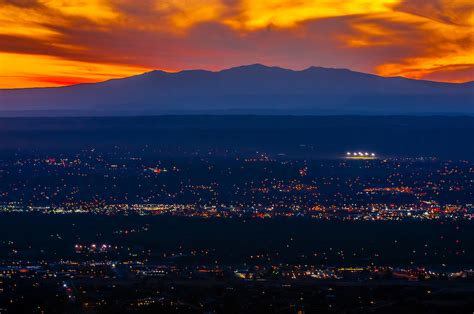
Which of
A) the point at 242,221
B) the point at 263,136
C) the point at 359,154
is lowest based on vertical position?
the point at 242,221

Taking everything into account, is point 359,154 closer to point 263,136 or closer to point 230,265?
point 263,136

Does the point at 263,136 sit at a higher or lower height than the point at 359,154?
higher

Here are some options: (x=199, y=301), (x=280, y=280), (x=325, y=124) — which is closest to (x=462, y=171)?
(x=325, y=124)

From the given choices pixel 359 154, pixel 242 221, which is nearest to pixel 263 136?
pixel 359 154

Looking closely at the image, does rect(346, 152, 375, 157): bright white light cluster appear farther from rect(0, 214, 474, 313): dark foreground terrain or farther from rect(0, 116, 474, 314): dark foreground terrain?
rect(0, 214, 474, 313): dark foreground terrain

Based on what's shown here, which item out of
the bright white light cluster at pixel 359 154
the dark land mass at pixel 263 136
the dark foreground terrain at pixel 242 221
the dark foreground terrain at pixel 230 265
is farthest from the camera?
the dark land mass at pixel 263 136

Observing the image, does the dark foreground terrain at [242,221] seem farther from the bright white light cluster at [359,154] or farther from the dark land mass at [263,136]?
the dark land mass at [263,136]

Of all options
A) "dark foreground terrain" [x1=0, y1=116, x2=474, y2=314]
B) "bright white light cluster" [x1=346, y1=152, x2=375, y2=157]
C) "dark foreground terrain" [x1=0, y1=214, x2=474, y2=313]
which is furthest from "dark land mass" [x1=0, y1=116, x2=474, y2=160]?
"dark foreground terrain" [x1=0, y1=214, x2=474, y2=313]

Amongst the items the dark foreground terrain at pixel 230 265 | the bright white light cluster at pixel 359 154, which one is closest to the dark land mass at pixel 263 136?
the bright white light cluster at pixel 359 154

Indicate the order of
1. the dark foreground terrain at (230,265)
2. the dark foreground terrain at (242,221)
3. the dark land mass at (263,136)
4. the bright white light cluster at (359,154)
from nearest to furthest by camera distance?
the dark foreground terrain at (230,265) < the dark foreground terrain at (242,221) < the bright white light cluster at (359,154) < the dark land mass at (263,136)

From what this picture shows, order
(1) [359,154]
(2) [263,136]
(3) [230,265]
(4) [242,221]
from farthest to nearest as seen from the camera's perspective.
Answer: (2) [263,136] → (1) [359,154] → (4) [242,221] → (3) [230,265]

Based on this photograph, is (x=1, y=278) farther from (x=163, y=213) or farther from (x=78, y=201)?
(x=78, y=201)

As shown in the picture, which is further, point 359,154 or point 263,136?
point 263,136

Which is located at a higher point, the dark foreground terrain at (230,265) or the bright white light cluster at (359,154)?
the bright white light cluster at (359,154)
